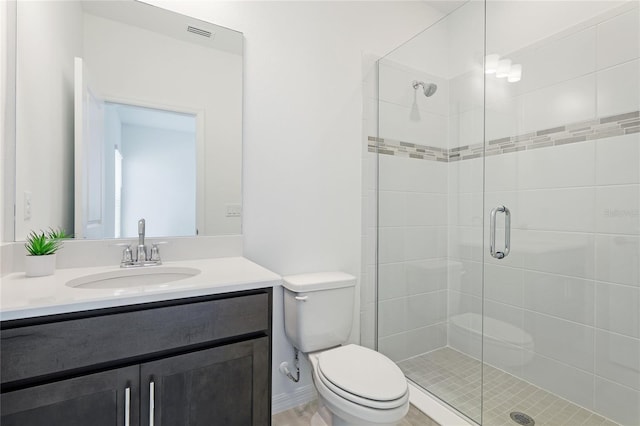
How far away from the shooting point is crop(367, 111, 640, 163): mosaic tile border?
1.48m

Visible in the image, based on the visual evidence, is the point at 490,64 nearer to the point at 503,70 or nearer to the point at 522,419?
the point at 503,70

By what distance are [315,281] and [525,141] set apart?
1.42 metres

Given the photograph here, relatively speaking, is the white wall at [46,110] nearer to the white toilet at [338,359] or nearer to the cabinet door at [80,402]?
the cabinet door at [80,402]

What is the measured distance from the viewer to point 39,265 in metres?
1.13

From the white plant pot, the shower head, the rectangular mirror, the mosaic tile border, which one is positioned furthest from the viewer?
the shower head

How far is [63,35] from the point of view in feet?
4.32

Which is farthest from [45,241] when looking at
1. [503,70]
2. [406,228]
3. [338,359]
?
[503,70]

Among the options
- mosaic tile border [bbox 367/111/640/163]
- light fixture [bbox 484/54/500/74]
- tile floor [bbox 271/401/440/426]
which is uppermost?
light fixture [bbox 484/54/500/74]

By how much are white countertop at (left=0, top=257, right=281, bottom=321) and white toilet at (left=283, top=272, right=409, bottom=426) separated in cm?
42

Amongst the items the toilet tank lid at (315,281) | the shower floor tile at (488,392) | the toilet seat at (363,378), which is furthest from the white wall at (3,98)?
the shower floor tile at (488,392)

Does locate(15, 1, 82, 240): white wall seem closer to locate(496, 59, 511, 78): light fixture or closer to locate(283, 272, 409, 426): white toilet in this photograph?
locate(283, 272, 409, 426): white toilet

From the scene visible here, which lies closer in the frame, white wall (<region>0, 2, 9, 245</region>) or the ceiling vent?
white wall (<region>0, 2, 9, 245</region>)

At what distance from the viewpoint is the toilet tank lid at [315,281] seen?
62.9 inches

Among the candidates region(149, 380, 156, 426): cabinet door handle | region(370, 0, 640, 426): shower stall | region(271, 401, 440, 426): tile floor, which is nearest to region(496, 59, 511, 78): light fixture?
region(370, 0, 640, 426): shower stall
